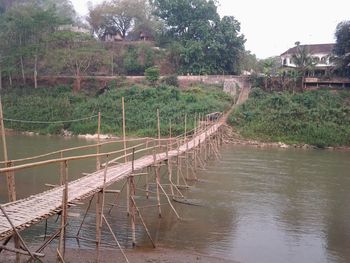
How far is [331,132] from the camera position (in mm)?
32031

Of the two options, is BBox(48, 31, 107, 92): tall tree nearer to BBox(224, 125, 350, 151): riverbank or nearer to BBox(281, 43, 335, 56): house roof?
BBox(224, 125, 350, 151): riverbank

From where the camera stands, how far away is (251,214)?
47.9 feet

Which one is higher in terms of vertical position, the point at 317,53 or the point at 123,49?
the point at 123,49

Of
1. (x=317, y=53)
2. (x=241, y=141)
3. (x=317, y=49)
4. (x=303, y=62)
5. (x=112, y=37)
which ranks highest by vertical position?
(x=112, y=37)

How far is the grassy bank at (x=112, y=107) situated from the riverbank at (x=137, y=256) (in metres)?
23.2

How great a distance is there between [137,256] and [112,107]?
28900mm

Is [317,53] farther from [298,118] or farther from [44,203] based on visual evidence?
[44,203]

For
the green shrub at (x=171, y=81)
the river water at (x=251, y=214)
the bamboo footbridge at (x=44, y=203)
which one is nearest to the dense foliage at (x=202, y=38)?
the green shrub at (x=171, y=81)

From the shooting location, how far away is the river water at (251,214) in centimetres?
→ 1131

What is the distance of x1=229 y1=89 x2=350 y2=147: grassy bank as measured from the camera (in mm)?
32188

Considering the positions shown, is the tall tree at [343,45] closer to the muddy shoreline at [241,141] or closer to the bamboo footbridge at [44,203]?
the muddy shoreline at [241,141]

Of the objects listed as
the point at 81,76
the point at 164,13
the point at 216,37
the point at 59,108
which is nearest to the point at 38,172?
the point at 59,108

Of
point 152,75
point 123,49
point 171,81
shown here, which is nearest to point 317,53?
point 171,81

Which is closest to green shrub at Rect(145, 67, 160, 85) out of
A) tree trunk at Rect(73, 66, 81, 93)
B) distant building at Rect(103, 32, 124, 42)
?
tree trunk at Rect(73, 66, 81, 93)
